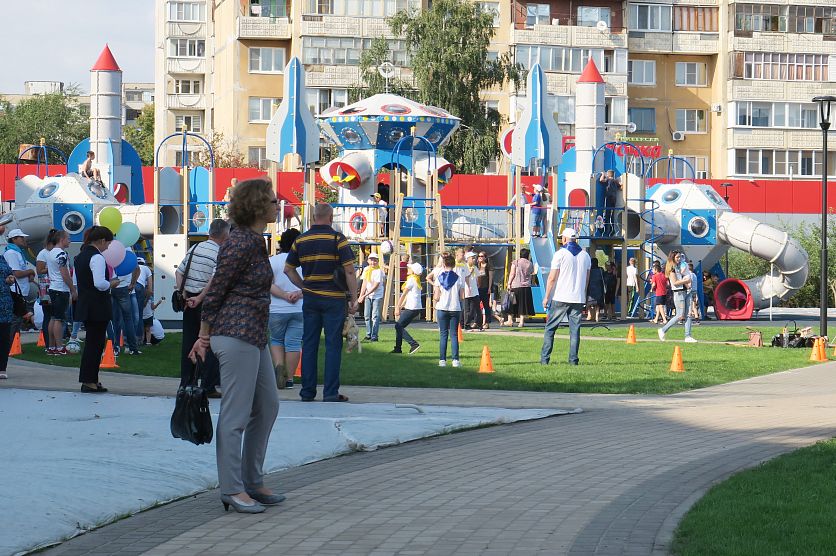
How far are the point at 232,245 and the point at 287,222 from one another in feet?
95.2

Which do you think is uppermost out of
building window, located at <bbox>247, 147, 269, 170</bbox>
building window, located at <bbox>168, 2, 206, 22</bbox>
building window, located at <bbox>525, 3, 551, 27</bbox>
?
building window, located at <bbox>168, 2, 206, 22</bbox>

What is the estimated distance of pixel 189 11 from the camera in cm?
9175

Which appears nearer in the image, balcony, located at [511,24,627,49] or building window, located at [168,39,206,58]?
balcony, located at [511,24,627,49]

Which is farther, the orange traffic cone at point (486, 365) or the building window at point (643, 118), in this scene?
the building window at point (643, 118)

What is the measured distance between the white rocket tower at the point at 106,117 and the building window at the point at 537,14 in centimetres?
3707

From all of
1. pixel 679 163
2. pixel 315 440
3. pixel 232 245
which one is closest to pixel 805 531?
pixel 232 245

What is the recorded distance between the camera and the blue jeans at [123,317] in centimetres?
2041

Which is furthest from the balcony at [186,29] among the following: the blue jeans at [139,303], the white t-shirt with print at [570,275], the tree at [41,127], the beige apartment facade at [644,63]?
the white t-shirt with print at [570,275]

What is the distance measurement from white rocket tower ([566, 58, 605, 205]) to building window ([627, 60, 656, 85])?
122ft

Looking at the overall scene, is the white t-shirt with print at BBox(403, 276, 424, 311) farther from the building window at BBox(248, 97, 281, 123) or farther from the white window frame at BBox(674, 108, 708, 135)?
the white window frame at BBox(674, 108, 708, 135)

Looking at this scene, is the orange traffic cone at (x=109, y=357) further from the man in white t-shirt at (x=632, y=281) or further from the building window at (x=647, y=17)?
the building window at (x=647, y=17)

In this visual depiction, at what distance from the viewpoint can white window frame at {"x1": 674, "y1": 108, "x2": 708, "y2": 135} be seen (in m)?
77.2

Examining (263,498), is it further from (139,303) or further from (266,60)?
(266,60)

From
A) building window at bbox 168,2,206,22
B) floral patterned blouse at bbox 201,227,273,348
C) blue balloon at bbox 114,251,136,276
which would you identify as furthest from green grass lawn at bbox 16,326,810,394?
building window at bbox 168,2,206,22
